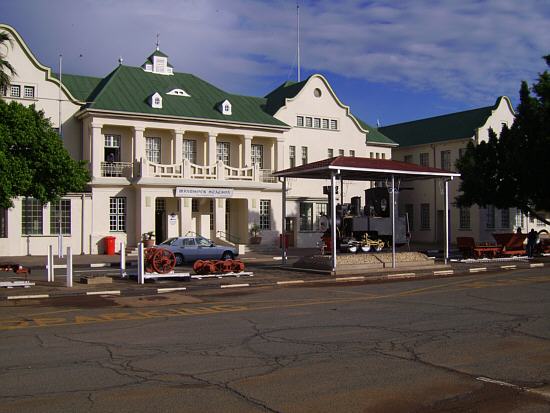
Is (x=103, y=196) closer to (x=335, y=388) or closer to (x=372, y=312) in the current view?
(x=372, y=312)

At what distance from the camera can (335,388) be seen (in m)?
7.39

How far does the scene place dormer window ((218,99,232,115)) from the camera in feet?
142

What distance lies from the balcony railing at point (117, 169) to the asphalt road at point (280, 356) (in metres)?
23.5

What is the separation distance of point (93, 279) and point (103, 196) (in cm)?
1880

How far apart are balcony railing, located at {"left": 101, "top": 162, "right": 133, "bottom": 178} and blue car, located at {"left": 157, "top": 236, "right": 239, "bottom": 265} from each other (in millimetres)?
9853

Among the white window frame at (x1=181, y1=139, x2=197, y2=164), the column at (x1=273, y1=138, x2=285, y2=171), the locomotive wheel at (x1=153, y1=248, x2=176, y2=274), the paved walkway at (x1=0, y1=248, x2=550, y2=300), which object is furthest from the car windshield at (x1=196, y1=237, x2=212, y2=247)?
the column at (x1=273, y1=138, x2=285, y2=171)

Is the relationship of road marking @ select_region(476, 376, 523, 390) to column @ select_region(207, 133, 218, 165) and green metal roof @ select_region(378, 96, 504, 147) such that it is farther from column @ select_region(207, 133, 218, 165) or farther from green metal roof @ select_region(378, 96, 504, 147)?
green metal roof @ select_region(378, 96, 504, 147)

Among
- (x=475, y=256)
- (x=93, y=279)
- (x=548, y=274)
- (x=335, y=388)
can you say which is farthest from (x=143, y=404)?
(x=475, y=256)

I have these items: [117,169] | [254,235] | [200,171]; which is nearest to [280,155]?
[254,235]

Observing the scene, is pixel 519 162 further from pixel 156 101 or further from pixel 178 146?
pixel 156 101

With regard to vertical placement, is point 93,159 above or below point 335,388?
above

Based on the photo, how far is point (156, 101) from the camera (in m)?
40.7

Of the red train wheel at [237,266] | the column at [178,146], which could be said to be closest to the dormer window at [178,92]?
the column at [178,146]

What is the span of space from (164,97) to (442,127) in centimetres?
2429
